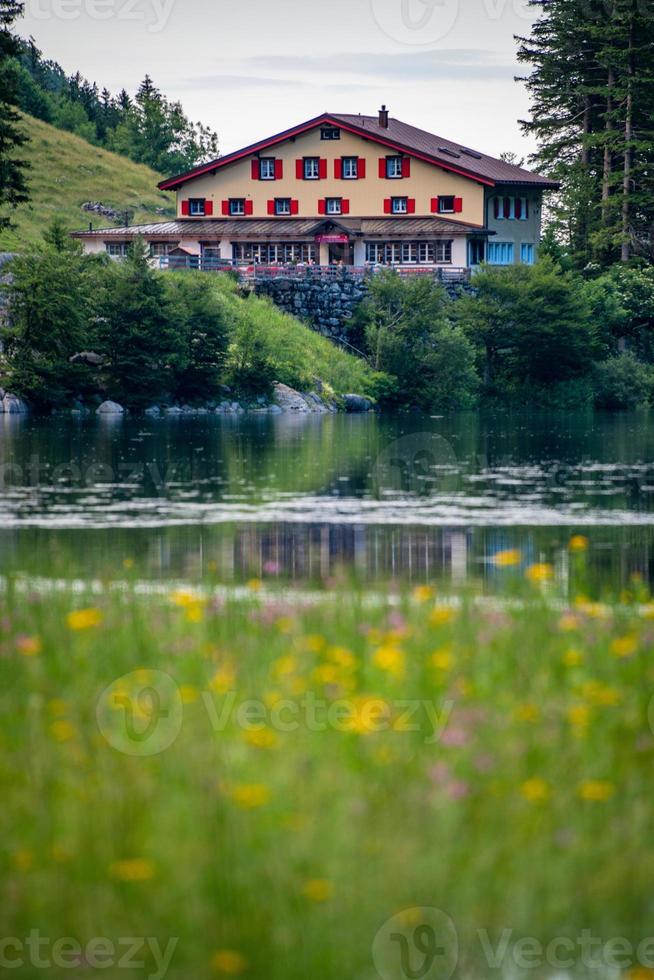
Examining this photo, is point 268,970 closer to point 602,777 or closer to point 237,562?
point 602,777

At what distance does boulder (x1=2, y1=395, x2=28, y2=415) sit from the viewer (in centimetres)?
5438

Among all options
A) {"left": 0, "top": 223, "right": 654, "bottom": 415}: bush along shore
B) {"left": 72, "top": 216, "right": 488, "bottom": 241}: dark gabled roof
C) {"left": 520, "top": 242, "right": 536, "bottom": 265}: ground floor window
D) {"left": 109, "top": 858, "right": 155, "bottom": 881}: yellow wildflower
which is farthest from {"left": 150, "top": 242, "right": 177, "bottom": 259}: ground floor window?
{"left": 109, "top": 858, "right": 155, "bottom": 881}: yellow wildflower

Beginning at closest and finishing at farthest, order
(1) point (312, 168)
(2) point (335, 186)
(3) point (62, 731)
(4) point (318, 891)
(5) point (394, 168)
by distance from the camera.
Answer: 1. (4) point (318, 891)
2. (3) point (62, 731)
3. (5) point (394, 168)
4. (2) point (335, 186)
5. (1) point (312, 168)

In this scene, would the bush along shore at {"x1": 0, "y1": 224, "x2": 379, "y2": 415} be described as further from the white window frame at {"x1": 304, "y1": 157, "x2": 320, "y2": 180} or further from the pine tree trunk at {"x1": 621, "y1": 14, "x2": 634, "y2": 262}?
the white window frame at {"x1": 304, "y1": 157, "x2": 320, "y2": 180}

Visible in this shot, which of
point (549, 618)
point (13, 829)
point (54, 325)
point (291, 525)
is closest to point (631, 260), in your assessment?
point (54, 325)

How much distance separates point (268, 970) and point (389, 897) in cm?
67

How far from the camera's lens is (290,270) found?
74375 mm

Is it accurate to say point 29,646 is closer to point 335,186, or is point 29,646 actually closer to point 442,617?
point 442,617

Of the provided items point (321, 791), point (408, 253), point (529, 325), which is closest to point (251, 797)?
point (321, 791)

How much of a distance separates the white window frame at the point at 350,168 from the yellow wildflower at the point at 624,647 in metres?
76.8

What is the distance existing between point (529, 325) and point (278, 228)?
20.4m

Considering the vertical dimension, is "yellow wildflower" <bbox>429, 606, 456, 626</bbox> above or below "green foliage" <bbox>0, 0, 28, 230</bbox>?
below

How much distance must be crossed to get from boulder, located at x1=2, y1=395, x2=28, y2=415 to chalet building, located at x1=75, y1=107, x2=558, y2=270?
2956cm

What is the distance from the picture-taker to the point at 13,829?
7.16 metres
